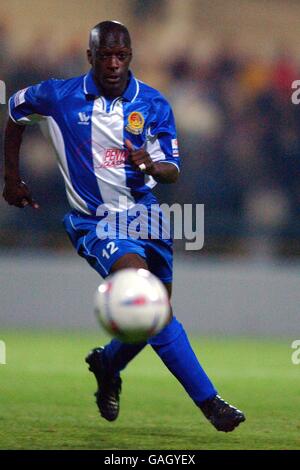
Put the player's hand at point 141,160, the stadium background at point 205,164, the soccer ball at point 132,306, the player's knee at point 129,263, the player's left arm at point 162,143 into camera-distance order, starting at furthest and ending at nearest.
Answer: the stadium background at point 205,164 < the player's left arm at point 162,143 < the player's knee at point 129,263 < the player's hand at point 141,160 < the soccer ball at point 132,306

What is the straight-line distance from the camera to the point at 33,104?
569 centimetres

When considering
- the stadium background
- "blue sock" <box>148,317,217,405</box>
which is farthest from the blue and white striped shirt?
the stadium background

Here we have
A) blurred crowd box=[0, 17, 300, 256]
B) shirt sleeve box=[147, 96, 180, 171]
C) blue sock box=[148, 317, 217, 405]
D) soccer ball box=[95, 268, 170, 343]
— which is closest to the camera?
soccer ball box=[95, 268, 170, 343]

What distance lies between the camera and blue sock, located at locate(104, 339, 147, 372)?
567 centimetres

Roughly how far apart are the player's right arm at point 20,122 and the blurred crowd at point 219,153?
418 cm

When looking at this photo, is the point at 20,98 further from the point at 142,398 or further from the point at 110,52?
the point at 142,398

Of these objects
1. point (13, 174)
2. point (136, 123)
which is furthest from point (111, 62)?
point (13, 174)

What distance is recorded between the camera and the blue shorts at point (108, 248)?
5.16 meters

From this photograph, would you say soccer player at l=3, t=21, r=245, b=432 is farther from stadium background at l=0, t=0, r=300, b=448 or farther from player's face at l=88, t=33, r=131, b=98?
stadium background at l=0, t=0, r=300, b=448

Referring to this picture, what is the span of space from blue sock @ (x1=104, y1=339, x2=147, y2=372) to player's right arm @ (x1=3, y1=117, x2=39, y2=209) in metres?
0.86

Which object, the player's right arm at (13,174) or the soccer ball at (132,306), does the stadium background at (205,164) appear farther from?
the soccer ball at (132,306)

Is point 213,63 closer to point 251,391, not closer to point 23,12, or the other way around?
point 23,12

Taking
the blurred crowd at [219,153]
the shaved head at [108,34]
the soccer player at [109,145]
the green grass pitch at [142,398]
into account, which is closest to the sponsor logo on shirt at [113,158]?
the soccer player at [109,145]

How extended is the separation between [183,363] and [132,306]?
68 cm
